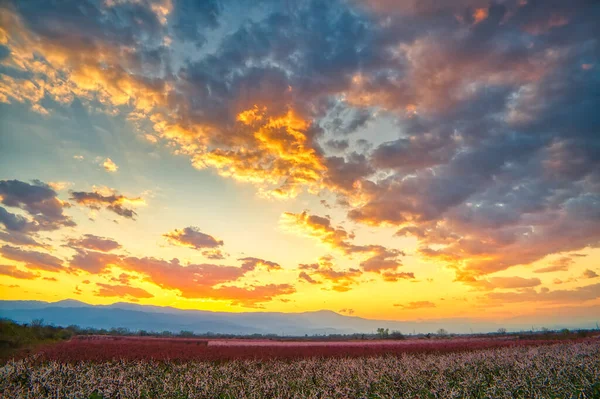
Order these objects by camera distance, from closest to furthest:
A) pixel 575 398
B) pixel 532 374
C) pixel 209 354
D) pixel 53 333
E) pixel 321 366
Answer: pixel 575 398, pixel 532 374, pixel 321 366, pixel 209 354, pixel 53 333

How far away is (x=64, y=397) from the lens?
46.8ft

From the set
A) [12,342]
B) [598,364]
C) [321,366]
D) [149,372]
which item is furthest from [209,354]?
[598,364]

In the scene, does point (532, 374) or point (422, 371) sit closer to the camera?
point (532, 374)

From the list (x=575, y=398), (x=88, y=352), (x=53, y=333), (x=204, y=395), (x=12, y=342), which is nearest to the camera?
(x=575, y=398)

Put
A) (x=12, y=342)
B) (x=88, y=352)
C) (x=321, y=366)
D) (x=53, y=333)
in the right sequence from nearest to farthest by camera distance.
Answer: (x=321, y=366) < (x=88, y=352) < (x=12, y=342) < (x=53, y=333)

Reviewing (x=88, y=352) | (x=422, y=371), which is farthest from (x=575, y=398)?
(x=88, y=352)

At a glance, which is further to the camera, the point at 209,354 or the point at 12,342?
the point at 12,342

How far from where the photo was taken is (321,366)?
26.0 metres

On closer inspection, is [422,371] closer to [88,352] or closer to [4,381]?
[4,381]

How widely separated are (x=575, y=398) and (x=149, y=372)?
23084mm

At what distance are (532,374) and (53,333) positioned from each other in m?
67.4

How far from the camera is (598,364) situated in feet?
68.4

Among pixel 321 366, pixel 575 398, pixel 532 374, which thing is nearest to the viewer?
pixel 575 398

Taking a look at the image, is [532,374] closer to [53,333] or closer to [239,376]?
[239,376]
